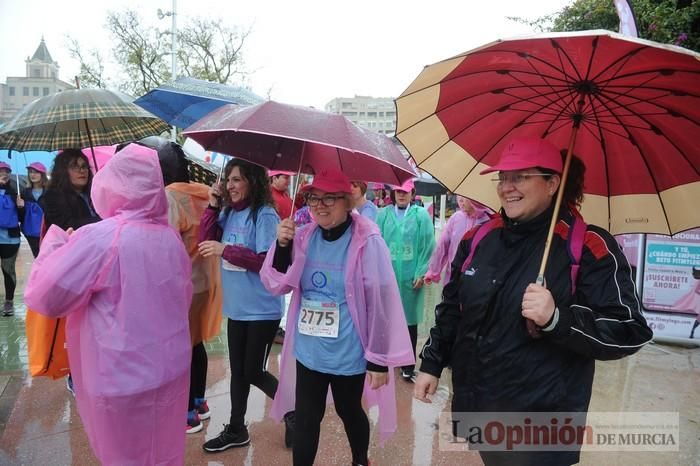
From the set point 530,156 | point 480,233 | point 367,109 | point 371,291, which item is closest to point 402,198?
point 371,291

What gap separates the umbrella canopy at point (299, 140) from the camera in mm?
2059

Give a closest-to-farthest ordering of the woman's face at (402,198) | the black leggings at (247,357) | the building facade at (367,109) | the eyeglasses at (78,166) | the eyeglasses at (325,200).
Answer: the eyeglasses at (325,200), the black leggings at (247,357), the eyeglasses at (78,166), the woman's face at (402,198), the building facade at (367,109)

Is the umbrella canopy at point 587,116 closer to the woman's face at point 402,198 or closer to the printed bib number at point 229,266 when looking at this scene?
the printed bib number at point 229,266

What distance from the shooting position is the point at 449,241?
4.79m

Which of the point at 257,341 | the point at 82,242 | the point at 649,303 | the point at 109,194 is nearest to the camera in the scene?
the point at 82,242

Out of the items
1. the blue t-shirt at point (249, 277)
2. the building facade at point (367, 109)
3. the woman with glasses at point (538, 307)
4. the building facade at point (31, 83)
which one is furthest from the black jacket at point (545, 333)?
the building facade at point (367, 109)

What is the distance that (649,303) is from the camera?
6.18 metres

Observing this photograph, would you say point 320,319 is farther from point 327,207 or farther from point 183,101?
point 183,101

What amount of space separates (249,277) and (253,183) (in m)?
0.62

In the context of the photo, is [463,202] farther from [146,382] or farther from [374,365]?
[146,382]

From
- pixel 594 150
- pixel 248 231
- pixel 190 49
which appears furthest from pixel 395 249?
pixel 190 49

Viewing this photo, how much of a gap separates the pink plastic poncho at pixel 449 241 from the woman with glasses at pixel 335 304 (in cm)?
221

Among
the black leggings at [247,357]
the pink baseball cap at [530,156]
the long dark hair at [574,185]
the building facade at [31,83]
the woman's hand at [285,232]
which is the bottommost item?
the black leggings at [247,357]

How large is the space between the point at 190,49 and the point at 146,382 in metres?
31.1
